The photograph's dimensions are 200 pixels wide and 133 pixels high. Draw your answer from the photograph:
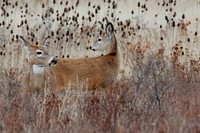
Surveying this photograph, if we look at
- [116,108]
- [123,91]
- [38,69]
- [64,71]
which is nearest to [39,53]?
[38,69]

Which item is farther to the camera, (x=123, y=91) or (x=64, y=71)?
(x=64, y=71)

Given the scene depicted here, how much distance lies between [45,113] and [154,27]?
24.7 ft

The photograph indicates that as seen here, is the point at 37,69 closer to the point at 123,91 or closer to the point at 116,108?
the point at 123,91

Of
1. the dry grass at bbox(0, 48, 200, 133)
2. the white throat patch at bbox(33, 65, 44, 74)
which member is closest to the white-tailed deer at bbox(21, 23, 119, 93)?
the white throat patch at bbox(33, 65, 44, 74)

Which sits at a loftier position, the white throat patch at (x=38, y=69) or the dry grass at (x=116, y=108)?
the white throat patch at (x=38, y=69)

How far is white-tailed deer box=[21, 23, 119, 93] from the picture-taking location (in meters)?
10.7

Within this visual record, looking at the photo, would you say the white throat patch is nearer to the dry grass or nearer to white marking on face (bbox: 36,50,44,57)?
white marking on face (bbox: 36,50,44,57)

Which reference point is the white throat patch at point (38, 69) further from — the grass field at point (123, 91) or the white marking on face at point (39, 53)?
the grass field at point (123, 91)

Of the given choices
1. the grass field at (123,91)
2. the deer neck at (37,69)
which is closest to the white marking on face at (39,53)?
the deer neck at (37,69)

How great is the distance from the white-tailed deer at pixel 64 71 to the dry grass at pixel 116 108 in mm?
321

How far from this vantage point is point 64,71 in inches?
440

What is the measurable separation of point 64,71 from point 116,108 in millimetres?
3018

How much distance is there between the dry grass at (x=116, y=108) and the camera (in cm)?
768

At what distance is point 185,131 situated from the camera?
7137 millimetres
